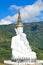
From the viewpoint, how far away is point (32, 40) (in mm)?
149625

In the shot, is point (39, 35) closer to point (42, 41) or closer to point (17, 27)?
point (42, 41)

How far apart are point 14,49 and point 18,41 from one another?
97 cm

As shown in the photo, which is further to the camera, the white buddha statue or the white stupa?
the white buddha statue

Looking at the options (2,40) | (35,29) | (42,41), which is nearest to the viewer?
(2,40)

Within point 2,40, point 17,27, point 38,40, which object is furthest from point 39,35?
point 17,27

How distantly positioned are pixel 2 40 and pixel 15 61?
88.4 metres

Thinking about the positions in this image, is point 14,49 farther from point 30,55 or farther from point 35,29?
point 35,29

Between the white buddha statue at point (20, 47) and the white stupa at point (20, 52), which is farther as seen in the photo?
the white buddha statue at point (20, 47)

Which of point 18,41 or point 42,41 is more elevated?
point 42,41

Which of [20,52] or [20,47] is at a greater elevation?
[20,47]

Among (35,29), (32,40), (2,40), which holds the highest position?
(35,29)

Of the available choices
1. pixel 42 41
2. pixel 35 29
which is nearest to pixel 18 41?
pixel 42 41

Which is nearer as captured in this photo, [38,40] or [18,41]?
[18,41]

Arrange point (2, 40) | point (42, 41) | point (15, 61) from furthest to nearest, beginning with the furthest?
1. point (42, 41)
2. point (2, 40)
3. point (15, 61)
